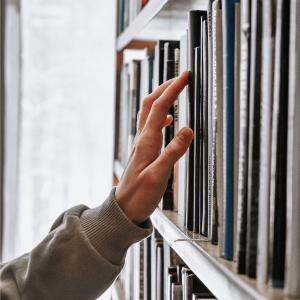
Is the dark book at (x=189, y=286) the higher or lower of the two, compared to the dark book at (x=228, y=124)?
lower

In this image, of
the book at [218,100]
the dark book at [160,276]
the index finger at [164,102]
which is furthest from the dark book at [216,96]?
the dark book at [160,276]

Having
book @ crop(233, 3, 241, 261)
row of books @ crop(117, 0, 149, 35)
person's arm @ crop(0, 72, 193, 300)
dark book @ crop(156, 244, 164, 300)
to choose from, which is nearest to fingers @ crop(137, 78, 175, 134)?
person's arm @ crop(0, 72, 193, 300)

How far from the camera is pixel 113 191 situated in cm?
57

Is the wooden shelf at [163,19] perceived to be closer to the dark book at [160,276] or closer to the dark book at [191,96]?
the dark book at [191,96]

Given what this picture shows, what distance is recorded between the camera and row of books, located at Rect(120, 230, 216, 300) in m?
0.57

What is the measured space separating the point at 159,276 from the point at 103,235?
309 millimetres

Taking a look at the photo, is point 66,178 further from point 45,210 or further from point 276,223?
point 276,223

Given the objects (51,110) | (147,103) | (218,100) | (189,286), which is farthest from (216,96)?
(51,110)

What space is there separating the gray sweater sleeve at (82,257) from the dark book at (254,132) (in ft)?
0.87

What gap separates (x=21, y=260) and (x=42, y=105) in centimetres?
141

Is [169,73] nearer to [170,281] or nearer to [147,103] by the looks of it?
[147,103]

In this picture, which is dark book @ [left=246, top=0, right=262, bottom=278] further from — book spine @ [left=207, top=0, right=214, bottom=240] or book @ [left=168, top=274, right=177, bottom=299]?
book @ [left=168, top=274, right=177, bottom=299]

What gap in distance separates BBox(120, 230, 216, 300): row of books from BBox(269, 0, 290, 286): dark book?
28cm

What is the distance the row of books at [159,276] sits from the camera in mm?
571
